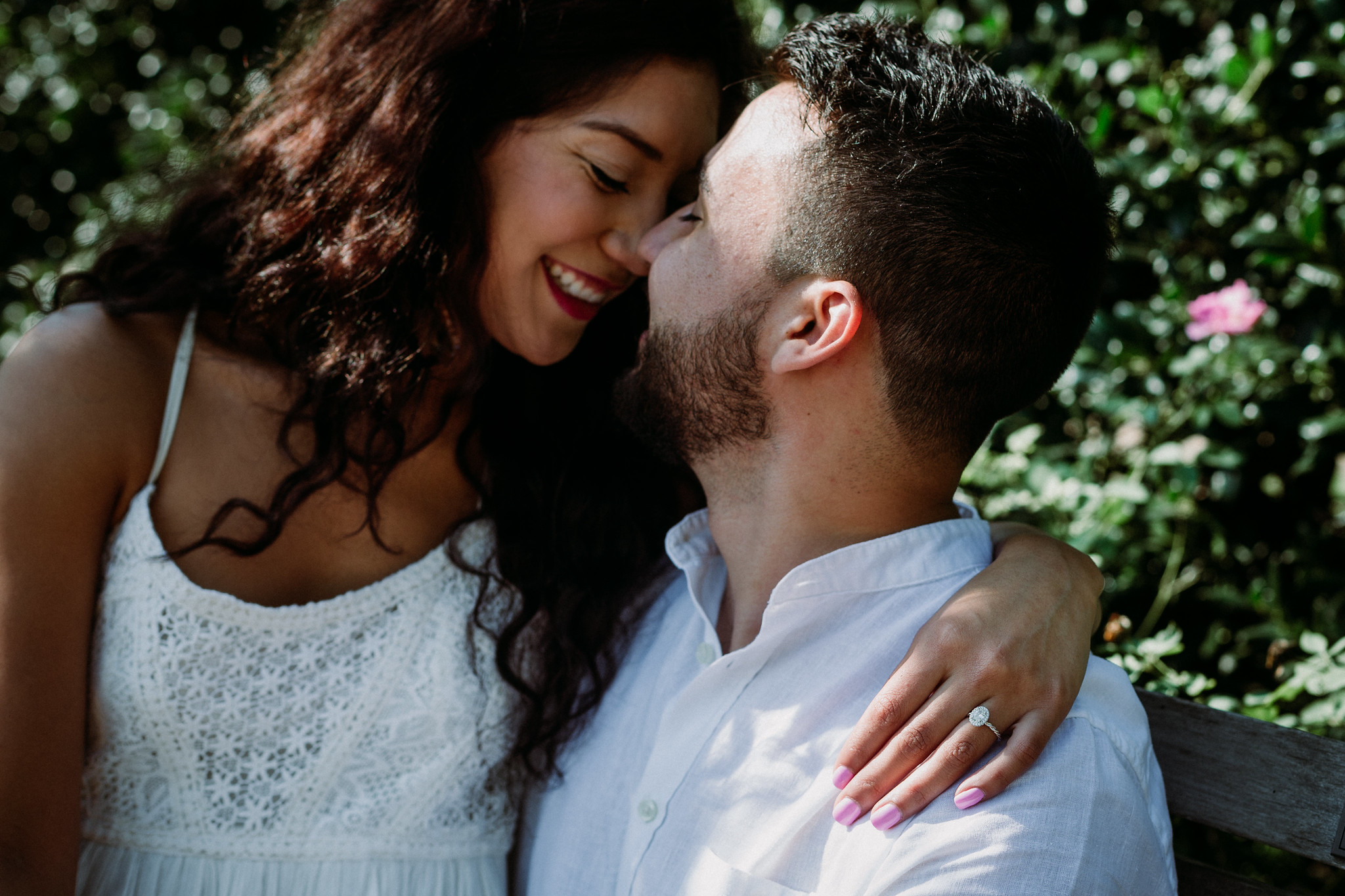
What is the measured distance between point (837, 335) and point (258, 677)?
120 cm

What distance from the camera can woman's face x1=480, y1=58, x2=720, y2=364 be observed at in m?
1.84

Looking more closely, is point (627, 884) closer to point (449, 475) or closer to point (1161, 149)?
point (449, 475)

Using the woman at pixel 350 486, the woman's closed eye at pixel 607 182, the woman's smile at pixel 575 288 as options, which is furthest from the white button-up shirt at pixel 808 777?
the woman's closed eye at pixel 607 182

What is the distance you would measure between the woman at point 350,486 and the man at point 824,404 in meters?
0.20

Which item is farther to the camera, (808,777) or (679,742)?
(679,742)

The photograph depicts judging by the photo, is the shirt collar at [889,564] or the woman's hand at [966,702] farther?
the shirt collar at [889,564]

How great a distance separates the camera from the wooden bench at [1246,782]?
1387mm

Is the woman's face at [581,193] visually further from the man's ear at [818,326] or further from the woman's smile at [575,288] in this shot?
the man's ear at [818,326]

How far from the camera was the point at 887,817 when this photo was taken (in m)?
1.26

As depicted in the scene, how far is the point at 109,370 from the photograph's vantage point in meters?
1.64

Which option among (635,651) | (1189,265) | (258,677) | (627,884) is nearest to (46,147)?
(258,677)

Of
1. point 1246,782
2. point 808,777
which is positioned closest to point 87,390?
point 808,777

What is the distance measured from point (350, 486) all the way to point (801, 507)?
2.91ft

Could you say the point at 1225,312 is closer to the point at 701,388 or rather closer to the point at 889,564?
the point at 889,564
